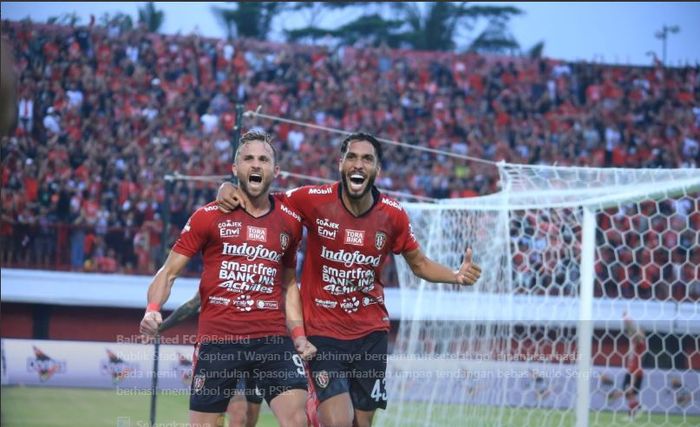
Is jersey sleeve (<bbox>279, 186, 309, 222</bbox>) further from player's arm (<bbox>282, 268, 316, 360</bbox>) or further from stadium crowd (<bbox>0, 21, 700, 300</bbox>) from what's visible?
stadium crowd (<bbox>0, 21, 700, 300</bbox>)

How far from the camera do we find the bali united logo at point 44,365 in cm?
1402

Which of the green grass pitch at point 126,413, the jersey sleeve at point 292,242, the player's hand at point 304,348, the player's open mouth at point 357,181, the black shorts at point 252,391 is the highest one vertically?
the player's open mouth at point 357,181

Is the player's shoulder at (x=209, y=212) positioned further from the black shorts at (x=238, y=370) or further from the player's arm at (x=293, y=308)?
the black shorts at (x=238, y=370)

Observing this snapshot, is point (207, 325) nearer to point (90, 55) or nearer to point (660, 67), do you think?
point (90, 55)

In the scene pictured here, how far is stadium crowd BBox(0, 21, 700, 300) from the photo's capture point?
65.8 ft

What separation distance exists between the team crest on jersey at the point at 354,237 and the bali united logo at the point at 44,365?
857cm

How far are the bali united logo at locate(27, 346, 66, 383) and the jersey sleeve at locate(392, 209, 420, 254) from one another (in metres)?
8.51

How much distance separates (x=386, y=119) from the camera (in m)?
27.4

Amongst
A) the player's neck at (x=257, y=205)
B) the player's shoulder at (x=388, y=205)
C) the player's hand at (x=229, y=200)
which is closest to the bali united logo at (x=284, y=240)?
the player's neck at (x=257, y=205)

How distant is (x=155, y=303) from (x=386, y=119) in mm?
21677

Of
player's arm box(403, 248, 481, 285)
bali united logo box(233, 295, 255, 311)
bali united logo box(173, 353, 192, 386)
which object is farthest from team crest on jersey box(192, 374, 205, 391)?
bali united logo box(173, 353, 192, 386)

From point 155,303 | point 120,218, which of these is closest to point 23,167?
point 120,218

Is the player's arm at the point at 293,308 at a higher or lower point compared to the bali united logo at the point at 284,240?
lower

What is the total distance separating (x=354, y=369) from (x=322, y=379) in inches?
10.1
